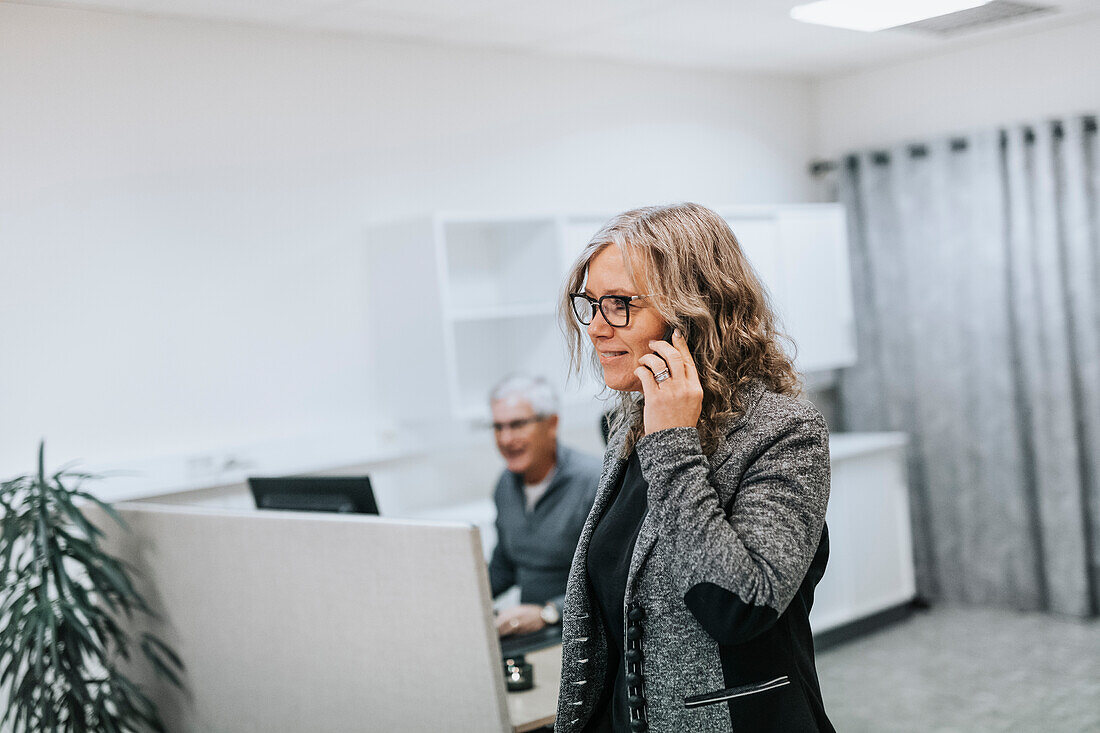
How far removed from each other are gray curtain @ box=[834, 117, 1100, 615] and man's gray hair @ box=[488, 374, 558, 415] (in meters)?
2.49

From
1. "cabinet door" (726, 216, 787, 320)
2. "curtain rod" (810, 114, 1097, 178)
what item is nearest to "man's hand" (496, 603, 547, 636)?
"cabinet door" (726, 216, 787, 320)

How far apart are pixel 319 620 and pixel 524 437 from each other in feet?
3.35

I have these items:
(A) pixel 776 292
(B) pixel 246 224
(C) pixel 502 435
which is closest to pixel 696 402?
(C) pixel 502 435

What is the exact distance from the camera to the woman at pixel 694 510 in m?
1.48

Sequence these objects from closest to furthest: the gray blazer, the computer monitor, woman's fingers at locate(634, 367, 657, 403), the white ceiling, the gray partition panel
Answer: the gray blazer
woman's fingers at locate(634, 367, 657, 403)
the gray partition panel
the computer monitor
the white ceiling

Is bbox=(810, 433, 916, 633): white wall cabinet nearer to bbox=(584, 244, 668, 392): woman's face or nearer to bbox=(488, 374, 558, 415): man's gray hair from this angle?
bbox=(488, 374, 558, 415): man's gray hair

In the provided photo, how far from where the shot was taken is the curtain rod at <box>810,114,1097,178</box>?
4.65 metres

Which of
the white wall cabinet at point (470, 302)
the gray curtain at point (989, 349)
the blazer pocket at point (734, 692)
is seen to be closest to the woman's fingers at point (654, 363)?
the blazer pocket at point (734, 692)

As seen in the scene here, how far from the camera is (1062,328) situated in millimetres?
4758

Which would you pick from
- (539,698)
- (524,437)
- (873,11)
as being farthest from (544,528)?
(873,11)

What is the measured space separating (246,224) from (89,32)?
0.74 metres

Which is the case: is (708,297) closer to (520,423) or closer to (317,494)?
(317,494)

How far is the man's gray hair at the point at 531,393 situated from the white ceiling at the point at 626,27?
1.24 meters

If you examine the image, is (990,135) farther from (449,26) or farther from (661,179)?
(449,26)
